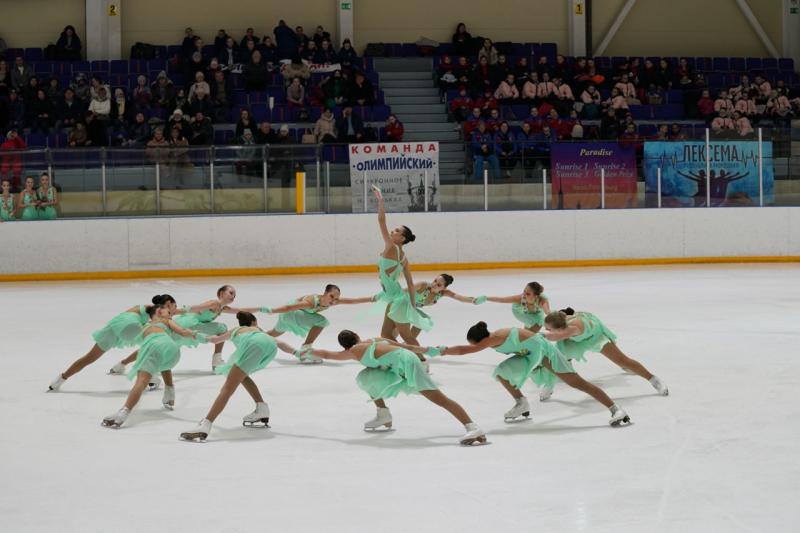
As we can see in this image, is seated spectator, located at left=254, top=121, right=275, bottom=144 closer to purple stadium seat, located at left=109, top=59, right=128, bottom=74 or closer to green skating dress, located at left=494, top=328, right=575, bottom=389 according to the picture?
purple stadium seat, located at left=109, top=59, right=128, bottom=74

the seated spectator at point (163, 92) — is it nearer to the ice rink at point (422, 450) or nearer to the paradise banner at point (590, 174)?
the paradise banner at point (590, 174)

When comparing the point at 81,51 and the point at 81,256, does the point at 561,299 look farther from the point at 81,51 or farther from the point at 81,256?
the point at 81,51

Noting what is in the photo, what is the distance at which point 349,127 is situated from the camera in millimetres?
22516

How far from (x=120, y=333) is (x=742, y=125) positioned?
16264 mm

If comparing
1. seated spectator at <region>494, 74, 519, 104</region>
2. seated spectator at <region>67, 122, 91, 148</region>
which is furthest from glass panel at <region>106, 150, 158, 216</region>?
seated spectator at <region>494, 74, 519, 104</region>

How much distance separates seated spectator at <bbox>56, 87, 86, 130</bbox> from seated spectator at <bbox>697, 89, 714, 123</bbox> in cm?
Result: 1330

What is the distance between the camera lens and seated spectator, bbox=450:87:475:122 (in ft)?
78.8

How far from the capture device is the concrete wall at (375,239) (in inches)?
748

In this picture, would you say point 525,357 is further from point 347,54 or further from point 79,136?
point 347,54


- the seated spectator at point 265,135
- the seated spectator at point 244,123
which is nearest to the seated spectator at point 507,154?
the seated spectator at point 265,135

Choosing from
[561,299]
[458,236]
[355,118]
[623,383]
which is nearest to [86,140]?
[355,118]

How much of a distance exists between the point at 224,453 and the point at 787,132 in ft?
51.9

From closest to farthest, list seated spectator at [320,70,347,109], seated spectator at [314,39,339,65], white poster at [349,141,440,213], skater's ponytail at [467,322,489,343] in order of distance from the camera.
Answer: skater's ponytail at [467,322,489,343] → white poster at [349,141,440,213] → seated spectator at [320,70,347,109] → seated spectator at [314,39,339,65]

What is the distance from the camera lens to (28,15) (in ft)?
87.0
